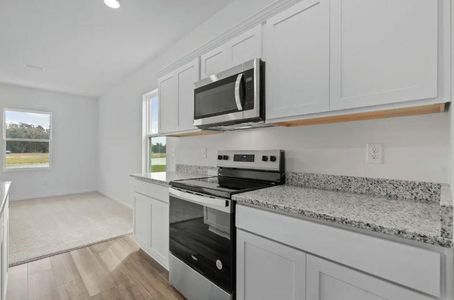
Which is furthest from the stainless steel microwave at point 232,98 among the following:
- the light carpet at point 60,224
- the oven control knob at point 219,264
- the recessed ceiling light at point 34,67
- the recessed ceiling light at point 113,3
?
the recessed ceiling light at point 34,67

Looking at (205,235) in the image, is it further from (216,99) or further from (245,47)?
(245,47)

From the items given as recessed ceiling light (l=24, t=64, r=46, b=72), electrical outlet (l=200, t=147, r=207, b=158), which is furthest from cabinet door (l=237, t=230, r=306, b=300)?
recessed ceiling light (l=24, t=64, r=46, b=72)

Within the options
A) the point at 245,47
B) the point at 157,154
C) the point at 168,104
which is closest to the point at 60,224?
the point at 157,154

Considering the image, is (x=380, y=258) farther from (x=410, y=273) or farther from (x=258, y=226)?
(x=258, y=226)

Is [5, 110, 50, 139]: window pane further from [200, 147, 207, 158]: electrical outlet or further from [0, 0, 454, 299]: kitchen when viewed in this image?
[200, 147, 207, 158]: electrical outlet

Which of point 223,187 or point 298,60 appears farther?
point 223,187

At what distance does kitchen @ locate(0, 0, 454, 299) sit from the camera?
94 centimetres

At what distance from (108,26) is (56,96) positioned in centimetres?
417

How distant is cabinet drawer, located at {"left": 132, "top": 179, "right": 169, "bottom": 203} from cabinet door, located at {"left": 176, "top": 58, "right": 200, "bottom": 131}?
69 cm

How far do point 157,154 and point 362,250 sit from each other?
3.52m

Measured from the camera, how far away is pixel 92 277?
218cm

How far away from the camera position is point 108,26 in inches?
111

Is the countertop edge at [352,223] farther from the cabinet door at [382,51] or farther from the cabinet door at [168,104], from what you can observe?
the cabinet door at [168,104]

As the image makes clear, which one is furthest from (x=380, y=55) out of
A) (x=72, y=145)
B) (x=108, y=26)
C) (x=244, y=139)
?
(x=72, y=145)
